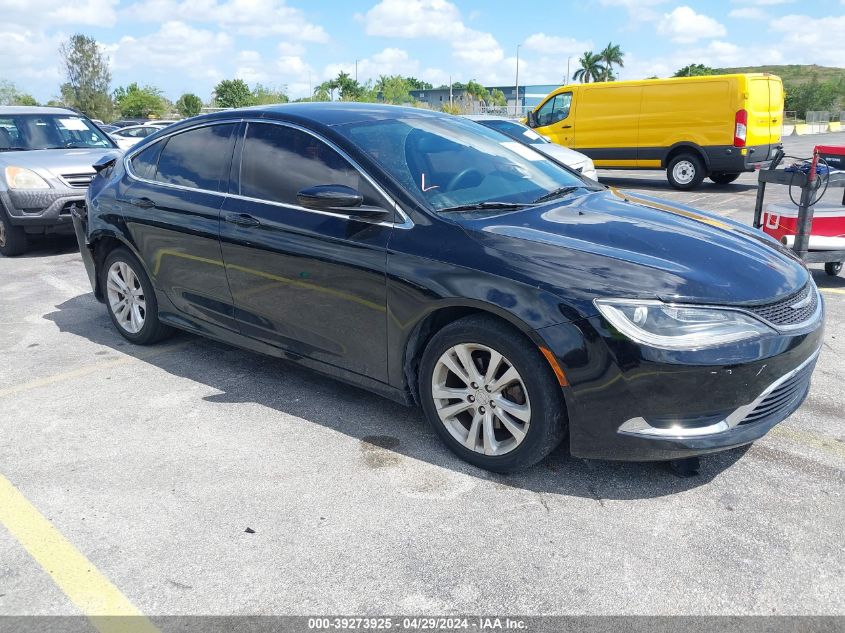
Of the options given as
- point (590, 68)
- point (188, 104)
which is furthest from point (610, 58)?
point (188, 104)

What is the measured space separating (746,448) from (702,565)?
1023 millimetres

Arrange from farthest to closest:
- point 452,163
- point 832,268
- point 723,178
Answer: point 723,178
point 832,268
point 452,163

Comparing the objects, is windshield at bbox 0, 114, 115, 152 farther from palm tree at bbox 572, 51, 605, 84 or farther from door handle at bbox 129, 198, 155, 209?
palm tree at bbox 572, 51, 605, 84

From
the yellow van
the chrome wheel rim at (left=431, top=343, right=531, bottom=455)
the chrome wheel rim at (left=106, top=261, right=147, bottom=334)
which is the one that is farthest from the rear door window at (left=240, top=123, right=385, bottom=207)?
the yellow van

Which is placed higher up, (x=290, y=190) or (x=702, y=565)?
(x=290, y=190)

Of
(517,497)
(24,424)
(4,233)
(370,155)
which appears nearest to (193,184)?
(370,155)

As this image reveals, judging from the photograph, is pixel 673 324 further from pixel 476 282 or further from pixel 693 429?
pixel 476 282

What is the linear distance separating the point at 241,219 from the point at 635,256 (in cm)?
219

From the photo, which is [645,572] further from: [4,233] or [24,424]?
[4,233]

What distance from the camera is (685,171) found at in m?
13.9

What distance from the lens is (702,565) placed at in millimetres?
2553

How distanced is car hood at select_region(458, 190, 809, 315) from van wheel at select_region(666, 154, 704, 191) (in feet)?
35.9

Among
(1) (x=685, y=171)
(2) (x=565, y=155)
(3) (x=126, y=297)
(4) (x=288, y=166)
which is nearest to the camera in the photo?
(4) (x=288, y=166)

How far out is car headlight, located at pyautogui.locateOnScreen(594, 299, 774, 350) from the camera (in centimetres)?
269
